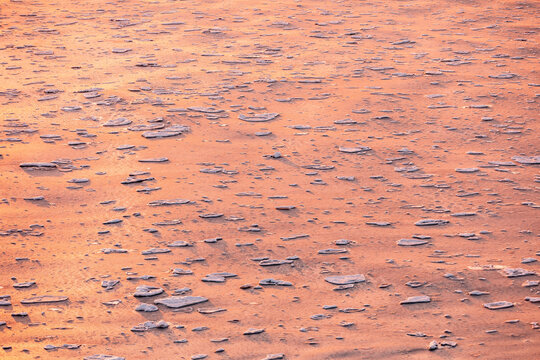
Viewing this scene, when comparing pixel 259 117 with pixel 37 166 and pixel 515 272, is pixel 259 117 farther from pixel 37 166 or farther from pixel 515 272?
pixel 515 272

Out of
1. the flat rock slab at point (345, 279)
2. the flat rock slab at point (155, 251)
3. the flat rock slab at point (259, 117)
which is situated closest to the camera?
the flat rock slab at point (345, 279)

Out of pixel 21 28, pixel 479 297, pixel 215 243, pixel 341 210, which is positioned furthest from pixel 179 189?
pixel 21 28

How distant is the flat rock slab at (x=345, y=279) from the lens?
3.37 m

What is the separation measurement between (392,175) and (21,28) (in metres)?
4.65

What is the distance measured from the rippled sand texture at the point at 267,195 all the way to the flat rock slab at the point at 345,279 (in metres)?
0.01

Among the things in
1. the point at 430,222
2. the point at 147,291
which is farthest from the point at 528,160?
the point at 147,291

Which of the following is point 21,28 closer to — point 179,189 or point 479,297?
point 179,189

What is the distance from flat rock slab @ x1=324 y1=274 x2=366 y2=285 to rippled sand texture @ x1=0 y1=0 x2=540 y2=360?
10mm

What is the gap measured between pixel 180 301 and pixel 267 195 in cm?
111

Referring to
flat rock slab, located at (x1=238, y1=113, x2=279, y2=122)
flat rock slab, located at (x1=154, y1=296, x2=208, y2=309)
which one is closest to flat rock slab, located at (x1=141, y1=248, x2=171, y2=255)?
flat rock slab, located at (x1=154, y1=296, x2=208, y2=309)

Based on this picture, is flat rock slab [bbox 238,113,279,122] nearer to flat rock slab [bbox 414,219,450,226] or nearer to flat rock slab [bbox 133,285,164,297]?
flat rock slab [bbox 414,219,450,226]

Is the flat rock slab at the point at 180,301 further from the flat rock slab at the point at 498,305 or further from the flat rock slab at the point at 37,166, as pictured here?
the flat rock slab at the point at 37,166

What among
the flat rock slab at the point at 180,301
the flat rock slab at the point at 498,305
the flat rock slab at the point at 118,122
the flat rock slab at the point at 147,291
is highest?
the flat rock slab at the point at 118,122

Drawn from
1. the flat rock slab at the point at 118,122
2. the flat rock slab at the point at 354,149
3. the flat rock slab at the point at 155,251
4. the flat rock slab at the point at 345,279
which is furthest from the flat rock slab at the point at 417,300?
the flat rock slab at the point at 118,122
